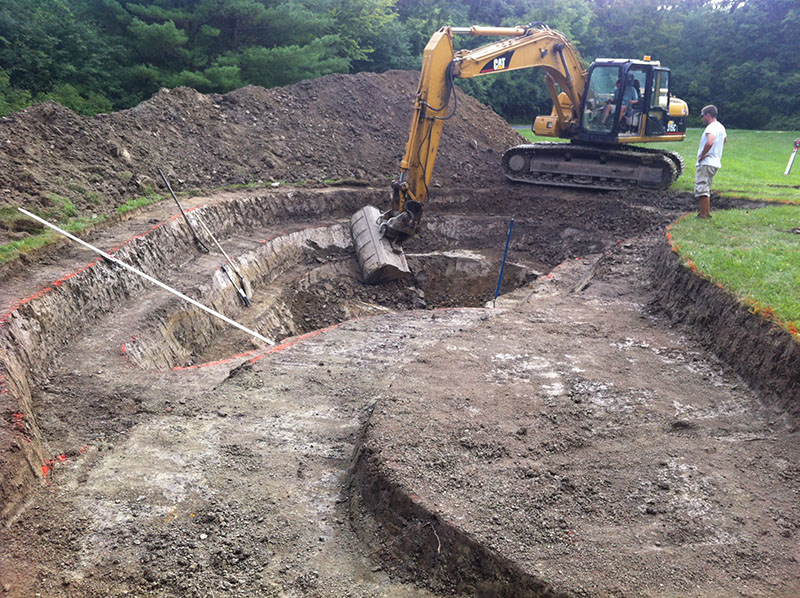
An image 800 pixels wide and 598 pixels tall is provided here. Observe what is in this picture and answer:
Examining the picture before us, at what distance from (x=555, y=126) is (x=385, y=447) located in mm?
12397

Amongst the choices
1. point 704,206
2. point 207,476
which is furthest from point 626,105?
point 207,476

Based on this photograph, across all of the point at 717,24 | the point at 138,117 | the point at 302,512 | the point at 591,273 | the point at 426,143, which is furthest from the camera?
the point at 717,24

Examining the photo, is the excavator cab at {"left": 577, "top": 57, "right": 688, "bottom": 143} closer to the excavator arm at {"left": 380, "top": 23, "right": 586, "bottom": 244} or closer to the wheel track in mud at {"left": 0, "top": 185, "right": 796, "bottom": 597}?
the excavator arm at {"left": 380, "top": 23, "right": 586, "bottom": 244}

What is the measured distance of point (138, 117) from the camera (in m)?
12.8

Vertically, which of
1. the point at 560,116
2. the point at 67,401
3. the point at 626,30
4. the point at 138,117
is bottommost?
the point at 67,401

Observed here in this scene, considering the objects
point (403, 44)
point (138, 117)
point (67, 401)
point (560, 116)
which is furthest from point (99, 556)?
point (403, 44)

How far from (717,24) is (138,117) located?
33.7 m

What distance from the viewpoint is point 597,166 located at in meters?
14.2

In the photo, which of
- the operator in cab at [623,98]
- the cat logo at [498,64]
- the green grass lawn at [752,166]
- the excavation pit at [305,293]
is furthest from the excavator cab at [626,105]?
the excavation pit at [305,293]

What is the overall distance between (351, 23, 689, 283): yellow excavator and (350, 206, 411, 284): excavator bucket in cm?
2

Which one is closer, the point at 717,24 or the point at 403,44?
the point at 403,44

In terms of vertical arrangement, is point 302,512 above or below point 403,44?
below

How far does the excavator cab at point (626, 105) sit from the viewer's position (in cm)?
1316

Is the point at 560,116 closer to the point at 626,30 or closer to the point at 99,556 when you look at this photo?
the point at 99,556
